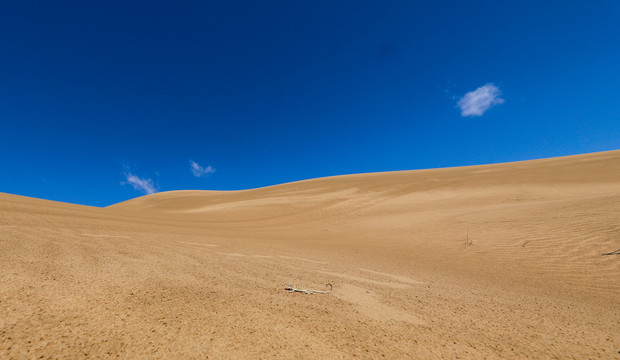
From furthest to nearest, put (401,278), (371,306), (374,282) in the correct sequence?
(401,278) < (374,282) < (371,306)

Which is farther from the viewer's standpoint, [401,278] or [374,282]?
[401,278]

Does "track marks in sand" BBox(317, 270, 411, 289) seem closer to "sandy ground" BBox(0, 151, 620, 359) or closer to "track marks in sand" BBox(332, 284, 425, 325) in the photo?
"sandy ground" BBox(0, 151, 620, 359)

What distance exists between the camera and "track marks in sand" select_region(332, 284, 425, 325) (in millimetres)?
2238

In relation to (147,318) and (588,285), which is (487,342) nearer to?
(147,318)

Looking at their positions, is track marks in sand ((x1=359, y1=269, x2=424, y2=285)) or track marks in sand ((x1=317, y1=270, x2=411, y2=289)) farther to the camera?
track marks in sand ((x1=359, y1=269, x2=424, y2=285))

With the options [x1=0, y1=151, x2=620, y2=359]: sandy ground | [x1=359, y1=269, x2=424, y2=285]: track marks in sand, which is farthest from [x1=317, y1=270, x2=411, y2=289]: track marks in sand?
[x1=359, y1=269, x2=424, y2=285]: track marks in sand

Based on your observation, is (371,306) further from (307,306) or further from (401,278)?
(401,278)

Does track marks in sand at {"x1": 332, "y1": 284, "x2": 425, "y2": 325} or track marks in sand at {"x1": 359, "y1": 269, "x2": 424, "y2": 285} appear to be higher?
track marks in sand at {"x1": 332, "y1": 284, "x2": 425, "y2": 325}

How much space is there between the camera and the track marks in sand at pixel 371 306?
88.1 inches

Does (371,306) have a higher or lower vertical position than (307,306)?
lower

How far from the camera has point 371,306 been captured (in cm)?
251

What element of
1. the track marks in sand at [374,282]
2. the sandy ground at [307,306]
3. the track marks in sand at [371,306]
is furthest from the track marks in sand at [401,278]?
the track marks in sand at [371,306]

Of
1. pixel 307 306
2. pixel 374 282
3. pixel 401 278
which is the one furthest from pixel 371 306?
pixel 401 278

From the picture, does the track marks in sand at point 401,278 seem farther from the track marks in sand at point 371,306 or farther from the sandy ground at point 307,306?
the track marks in sand at point 371,306
